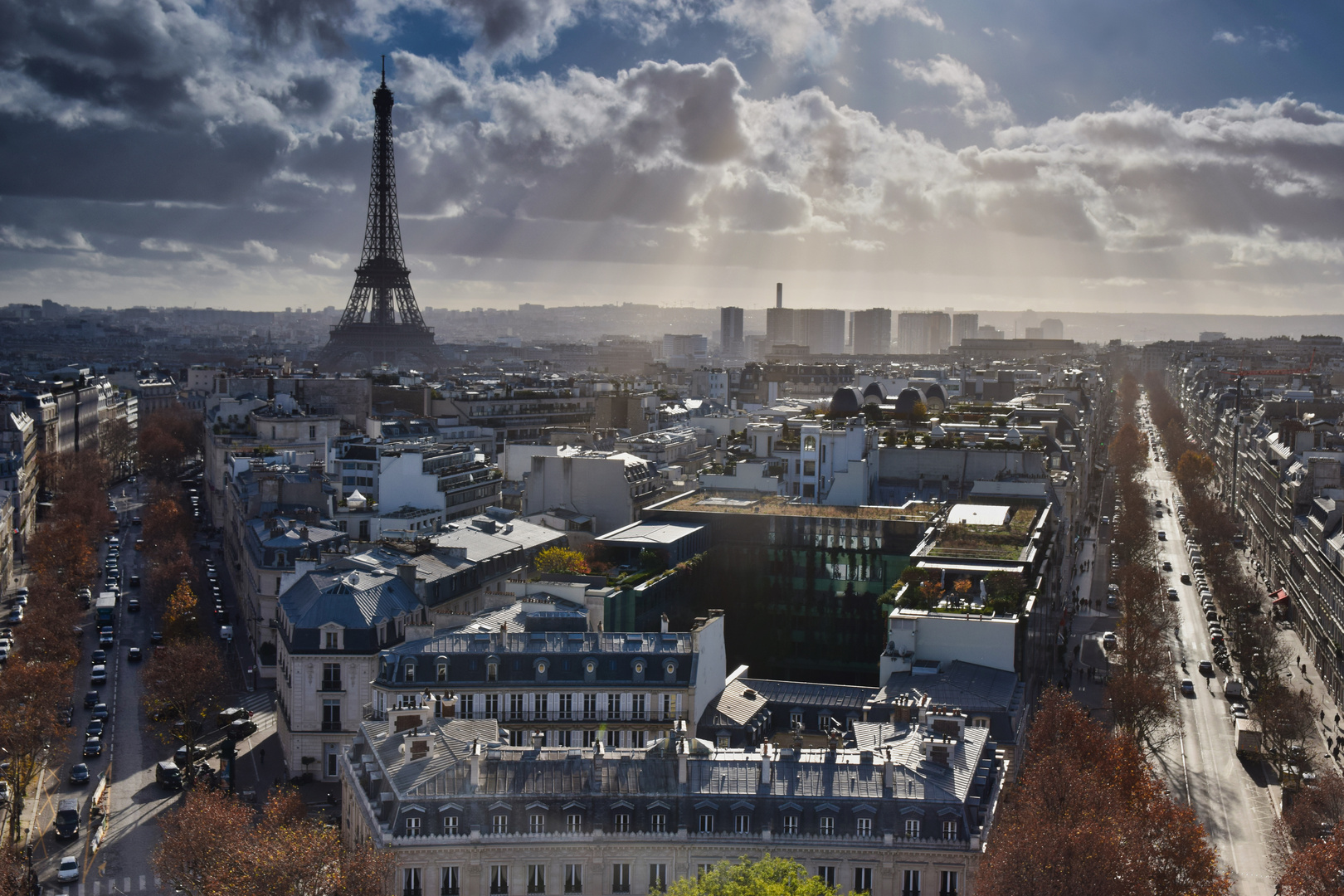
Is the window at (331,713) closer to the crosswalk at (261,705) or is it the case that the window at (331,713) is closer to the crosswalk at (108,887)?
the crosswalk at (261,705)

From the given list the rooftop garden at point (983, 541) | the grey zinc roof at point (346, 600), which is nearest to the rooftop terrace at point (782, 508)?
the rooftop garden at point (983, 541)

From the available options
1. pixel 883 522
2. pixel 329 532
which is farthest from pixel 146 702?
pixel 883 522

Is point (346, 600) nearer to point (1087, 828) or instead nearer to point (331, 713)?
point (331, 713)

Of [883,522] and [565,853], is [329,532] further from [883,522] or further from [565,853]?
[565,853]

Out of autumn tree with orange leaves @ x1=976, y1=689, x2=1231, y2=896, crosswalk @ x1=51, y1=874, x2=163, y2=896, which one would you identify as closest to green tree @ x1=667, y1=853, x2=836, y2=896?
autumn tree with orange leaves @ x1=976, y1=689, x2=1231, y2=896

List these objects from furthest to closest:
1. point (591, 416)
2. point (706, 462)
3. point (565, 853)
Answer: point (591, 416), point (706, 462), point (565, 853)
